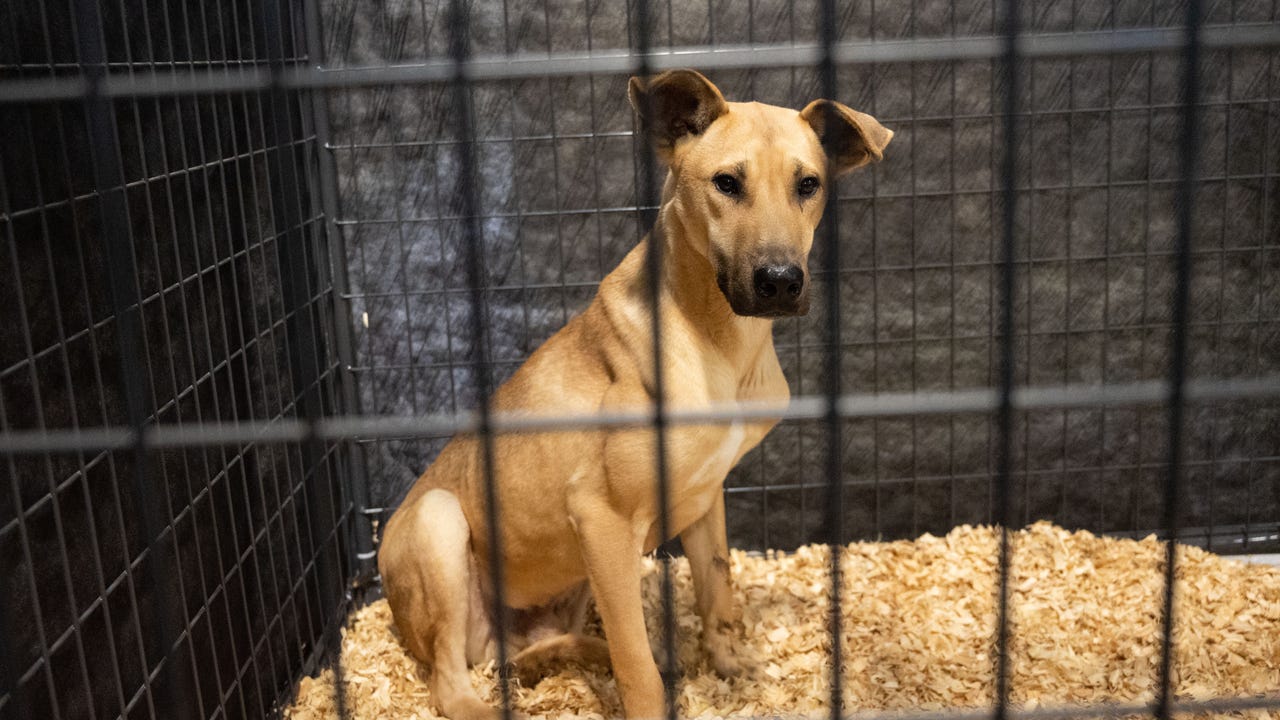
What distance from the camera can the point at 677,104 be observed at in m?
2.53

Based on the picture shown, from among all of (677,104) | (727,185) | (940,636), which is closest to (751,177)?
(727,185)

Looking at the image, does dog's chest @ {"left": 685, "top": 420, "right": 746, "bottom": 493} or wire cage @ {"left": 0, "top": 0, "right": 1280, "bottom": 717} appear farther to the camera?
wire cage @ {"left": 0, "top": 0, "right": 1280, "bottom": 717}

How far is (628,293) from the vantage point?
9.28ft

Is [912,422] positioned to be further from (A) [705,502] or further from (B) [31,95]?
(B) [31,95]

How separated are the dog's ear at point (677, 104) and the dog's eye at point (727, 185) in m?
0.13

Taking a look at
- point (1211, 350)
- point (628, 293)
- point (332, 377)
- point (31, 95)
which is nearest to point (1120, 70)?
point (1211, 350)

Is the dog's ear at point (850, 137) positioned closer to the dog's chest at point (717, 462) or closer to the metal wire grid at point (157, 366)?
the dog's chest at point (717, 462)

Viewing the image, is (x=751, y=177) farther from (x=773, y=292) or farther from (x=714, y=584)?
(x=714, y=584)

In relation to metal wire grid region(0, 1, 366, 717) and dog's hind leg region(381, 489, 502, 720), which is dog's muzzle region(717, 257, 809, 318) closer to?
metal wire grid region(0, 1, 366, 717)

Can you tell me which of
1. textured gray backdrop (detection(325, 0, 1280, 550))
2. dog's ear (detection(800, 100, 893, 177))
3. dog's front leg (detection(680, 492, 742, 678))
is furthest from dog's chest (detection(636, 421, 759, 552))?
textured gray backdrop (detection(325, 0, 1280, 550))

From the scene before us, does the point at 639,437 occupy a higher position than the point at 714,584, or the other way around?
the point at 639,437

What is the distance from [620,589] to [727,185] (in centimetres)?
100

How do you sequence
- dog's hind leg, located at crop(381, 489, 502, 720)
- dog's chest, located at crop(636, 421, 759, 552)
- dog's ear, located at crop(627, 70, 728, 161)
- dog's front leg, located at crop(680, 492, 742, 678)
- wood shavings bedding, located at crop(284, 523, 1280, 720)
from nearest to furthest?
dog's ear, located at crop(627, 70, 728, 161), dog's chest, located at crop(636, 421, 759, 552), dog's hind leg, located at crop(381, 489, 502, 720), wood shavings bedding, located at crop(284, 523, 1280, 720), dog's front leg, located at crop(680, 492, 742, 678)

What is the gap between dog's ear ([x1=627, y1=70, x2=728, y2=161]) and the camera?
2.37 meters
